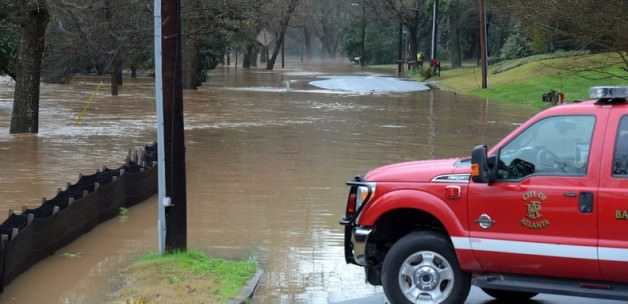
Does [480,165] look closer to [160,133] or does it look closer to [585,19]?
[160,133]

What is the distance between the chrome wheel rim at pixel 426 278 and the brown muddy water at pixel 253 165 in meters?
1.46

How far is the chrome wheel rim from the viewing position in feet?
24.6

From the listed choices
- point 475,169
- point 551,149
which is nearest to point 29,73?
point 475,169

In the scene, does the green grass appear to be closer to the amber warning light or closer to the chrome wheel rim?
the chrome wheel rim

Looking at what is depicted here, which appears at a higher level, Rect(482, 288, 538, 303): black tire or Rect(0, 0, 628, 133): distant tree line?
Rect(0, 0, 628, 133): distant tree line

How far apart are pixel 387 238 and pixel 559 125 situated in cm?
177

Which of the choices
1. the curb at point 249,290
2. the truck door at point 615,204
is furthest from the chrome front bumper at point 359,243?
the truck door at point 615,204

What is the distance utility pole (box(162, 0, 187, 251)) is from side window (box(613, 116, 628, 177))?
4.81 meters

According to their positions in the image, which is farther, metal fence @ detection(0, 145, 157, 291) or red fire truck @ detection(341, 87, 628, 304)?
metal fence @ detection(0, 145, 157, 291)

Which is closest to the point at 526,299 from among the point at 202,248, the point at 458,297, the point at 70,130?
the point at 458,297

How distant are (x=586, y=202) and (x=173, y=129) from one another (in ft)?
15.5

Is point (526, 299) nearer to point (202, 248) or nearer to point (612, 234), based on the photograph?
point (612, 234)

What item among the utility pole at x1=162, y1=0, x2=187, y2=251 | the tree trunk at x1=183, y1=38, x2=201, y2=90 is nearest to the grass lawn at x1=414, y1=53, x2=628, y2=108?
the tree trunk at x1=183, y1=38, x2=201, y2=90

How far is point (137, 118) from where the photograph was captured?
33156mm
